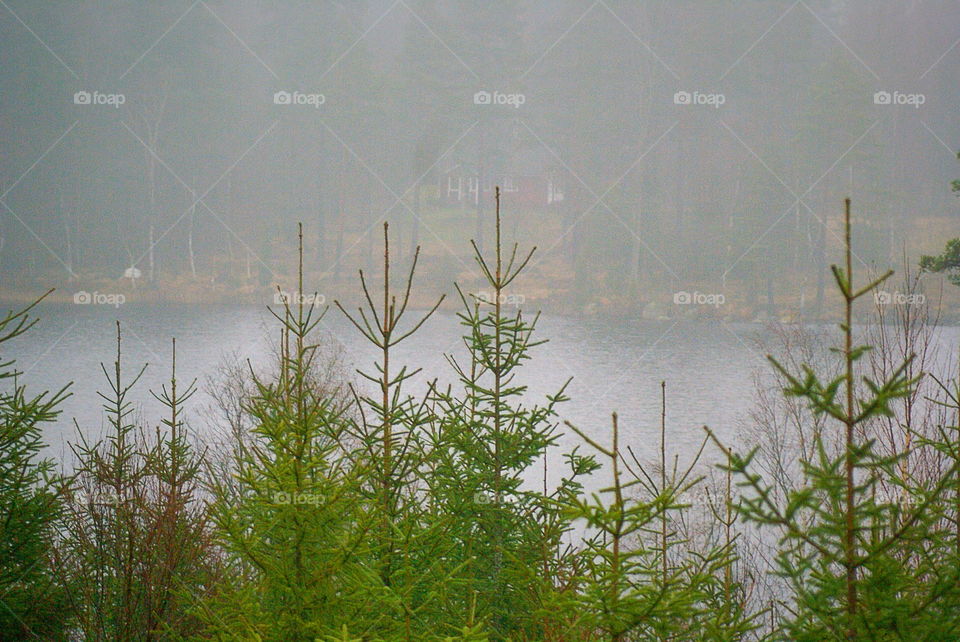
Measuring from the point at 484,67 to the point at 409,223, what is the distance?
15.1 ft

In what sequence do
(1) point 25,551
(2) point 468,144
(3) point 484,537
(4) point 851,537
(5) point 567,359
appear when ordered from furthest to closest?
(2) point 468,144 < (5) point 567,359 < (1) point 25,551 < (3) point 484,537 < (4) point 851,537

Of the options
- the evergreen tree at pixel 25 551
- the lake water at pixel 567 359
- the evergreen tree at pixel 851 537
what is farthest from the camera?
the lake water at pixel 567 359

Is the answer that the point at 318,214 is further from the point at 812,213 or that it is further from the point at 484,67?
the point at 812,213

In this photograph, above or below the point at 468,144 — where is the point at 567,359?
below

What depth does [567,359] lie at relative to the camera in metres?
20.9

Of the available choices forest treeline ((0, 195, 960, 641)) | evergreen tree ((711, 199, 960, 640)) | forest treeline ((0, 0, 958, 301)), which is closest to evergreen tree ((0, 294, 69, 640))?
forest treeline ((0, 195, 960, 641))

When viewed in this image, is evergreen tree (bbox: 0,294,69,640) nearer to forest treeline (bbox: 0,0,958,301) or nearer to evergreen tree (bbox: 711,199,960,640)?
evergreen tree (bbox: 711,199,960,640)

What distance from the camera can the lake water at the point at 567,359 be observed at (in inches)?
827

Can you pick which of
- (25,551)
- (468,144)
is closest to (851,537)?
(25,551)

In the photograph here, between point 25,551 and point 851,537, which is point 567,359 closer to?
point 25,551

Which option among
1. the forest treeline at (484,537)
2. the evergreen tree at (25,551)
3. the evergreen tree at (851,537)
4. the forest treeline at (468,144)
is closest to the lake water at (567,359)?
the forest treeline at (468,144)

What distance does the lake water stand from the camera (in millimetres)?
21000

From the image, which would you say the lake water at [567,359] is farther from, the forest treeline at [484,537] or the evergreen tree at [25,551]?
the forest treeline at [484,537]

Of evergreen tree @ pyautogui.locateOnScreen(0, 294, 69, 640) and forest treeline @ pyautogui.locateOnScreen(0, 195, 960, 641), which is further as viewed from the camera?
evergreen tree @ pyautogui.locateOnScreen(0, 294, 69, 640)
